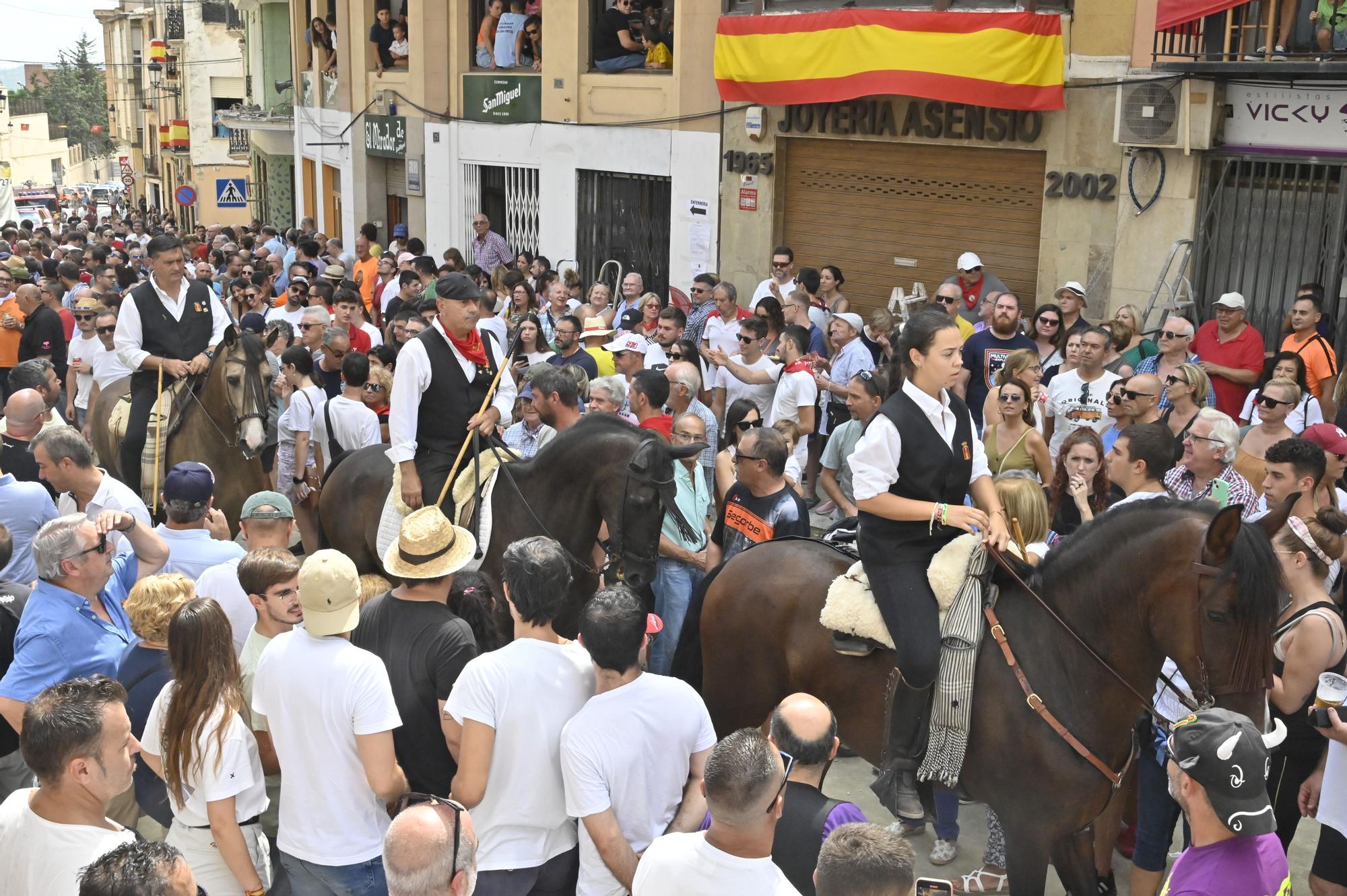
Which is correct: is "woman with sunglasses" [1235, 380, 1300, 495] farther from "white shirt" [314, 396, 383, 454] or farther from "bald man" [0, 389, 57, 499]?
"bald man" [0, 389, 57, 499]

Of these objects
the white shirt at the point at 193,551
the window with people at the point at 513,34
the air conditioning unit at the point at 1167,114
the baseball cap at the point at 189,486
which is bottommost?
the white shirt at the point at 193,551

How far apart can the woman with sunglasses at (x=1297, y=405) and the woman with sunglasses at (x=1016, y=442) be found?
4.52 ft

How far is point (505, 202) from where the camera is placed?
20703mm

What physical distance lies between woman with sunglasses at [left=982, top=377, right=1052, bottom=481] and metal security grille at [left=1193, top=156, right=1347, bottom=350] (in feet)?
15.2

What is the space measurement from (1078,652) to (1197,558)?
690mm

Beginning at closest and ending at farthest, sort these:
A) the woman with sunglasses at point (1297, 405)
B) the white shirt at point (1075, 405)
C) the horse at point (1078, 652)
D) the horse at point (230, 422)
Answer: the horse at point (1078, 652) < the woman with sunglasses at point (1297, 405) < the horse at point (230, 422) < the white shirt at point (1075, 405)

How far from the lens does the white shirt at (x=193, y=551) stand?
5.94 metres

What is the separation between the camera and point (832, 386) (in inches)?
418

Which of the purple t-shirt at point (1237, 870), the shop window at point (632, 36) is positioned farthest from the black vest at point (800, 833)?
the shop window at point (632, 36)

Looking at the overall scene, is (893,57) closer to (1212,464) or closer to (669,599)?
(1212,464)

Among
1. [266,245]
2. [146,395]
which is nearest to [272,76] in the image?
[266,245]

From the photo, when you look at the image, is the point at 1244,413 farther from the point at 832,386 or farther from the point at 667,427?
the point at 667,427

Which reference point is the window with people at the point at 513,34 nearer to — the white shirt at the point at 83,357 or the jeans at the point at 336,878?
the white shirt at the point at 83,357

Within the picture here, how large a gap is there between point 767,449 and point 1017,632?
1918 millimetres
